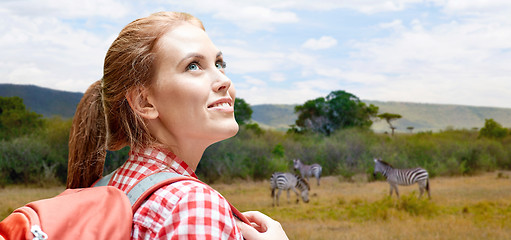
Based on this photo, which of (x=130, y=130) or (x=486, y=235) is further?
(x=486, y=235)

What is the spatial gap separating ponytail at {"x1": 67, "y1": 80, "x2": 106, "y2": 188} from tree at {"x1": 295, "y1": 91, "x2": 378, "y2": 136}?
971 inches

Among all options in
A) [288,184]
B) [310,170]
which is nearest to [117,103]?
[288,184]

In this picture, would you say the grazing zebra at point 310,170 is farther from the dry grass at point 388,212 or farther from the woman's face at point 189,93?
the woman's face at point 189,93

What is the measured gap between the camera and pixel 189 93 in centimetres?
152

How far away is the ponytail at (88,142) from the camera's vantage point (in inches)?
69.3

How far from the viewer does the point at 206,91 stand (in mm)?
1534

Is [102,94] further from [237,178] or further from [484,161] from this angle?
[484,161]

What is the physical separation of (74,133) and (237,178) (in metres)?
13.2

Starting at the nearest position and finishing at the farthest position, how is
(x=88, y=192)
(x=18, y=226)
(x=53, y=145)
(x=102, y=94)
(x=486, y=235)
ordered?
(x=18, y=226) → (x=88, y=192) → (x=102, y=94) → (x=486, y=235) → (x=53, y=145)

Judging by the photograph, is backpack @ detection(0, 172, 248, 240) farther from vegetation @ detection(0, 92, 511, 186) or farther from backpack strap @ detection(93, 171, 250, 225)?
vegetation @ detection(0, 92, 511, 186)

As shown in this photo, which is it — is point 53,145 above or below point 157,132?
below

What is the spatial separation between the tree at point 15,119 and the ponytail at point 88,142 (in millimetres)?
16169

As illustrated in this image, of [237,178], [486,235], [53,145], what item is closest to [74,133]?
[486,235]

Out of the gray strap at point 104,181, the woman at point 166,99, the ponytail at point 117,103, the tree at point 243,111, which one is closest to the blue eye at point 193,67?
the woman at point 166,99
